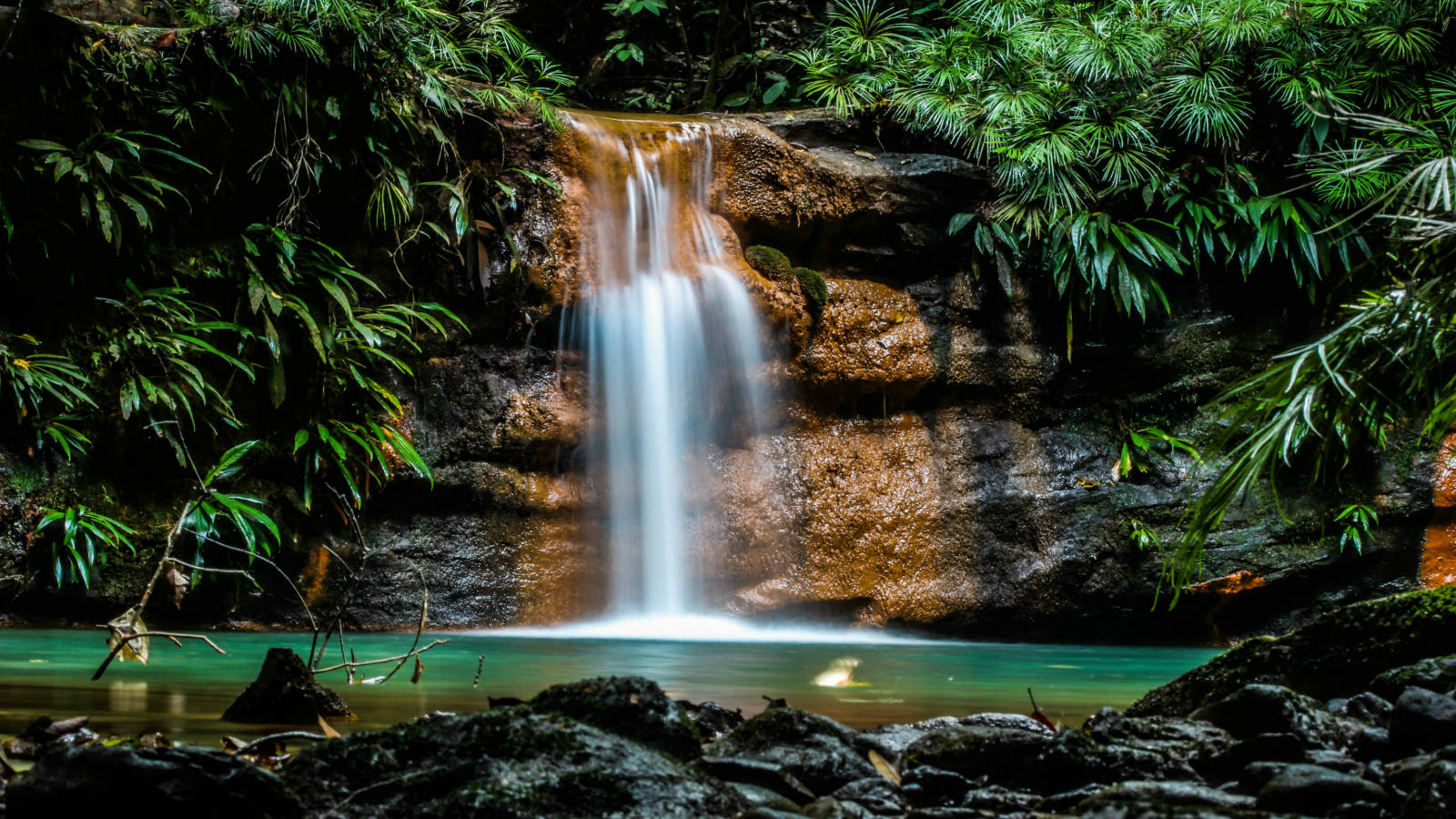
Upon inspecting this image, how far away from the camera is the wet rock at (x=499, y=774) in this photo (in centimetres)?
175

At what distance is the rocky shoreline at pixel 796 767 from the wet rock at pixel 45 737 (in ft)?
1.87

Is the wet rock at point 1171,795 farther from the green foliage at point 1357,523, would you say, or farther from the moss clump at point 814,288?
the green foliage at point 1357,523

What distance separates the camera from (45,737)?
2.42 metres

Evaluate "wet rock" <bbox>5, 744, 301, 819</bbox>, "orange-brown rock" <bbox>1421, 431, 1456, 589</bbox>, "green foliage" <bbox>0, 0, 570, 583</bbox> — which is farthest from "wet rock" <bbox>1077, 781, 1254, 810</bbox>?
"orange-brown rock" <bbox>1421, 431, 1456, 589</bbox>

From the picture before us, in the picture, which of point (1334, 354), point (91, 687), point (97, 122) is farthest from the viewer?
point (97, 122)

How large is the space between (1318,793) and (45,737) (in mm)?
2762

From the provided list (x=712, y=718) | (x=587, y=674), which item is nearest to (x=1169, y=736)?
(x=712, y=718)

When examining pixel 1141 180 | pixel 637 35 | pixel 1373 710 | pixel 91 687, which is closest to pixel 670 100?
pixel 637 35

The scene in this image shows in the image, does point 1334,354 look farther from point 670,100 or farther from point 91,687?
point 670,100

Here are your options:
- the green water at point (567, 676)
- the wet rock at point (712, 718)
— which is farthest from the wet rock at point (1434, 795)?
the green water at point (567, 676)

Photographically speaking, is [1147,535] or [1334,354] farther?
[1147,535]

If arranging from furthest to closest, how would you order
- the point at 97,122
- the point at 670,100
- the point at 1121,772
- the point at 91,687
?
1. the point at 670,100
2. the point at 97,122
3. the point at 91,687
4. the point at 1121,772

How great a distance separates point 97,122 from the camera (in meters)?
6.34

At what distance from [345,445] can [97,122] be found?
250 cm
